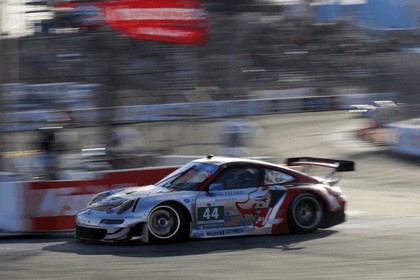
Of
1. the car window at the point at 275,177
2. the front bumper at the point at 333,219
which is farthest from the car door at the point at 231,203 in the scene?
the front bumper at the point at 333,219

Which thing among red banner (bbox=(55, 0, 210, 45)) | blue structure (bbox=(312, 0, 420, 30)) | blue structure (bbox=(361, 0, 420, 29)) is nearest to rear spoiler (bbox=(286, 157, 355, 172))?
red banner (bbox=(55, 0, 210, 45))

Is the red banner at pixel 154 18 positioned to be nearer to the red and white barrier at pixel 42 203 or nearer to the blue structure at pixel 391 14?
the red and white barrier at pixel 42 203

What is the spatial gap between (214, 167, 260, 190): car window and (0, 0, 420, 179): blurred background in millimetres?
2649

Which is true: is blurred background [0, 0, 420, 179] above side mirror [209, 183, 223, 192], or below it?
above

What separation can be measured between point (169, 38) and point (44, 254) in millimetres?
10841

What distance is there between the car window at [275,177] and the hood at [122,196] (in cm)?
129

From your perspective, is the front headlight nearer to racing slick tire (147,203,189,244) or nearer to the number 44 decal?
racing slick tire (147,203,189,244)

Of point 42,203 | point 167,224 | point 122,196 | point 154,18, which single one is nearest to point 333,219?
point 167,224

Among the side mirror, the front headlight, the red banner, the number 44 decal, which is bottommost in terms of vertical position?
the number 44 decal

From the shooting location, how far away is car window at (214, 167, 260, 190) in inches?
426

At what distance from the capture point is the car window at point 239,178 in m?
10.8

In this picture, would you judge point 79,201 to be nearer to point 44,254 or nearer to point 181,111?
point 44,254

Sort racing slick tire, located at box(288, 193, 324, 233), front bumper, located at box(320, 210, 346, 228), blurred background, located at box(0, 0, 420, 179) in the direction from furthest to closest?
blurred background, located at box(0, 0, 420, 179)
front bumper, located at box(320, 210, 346, 228)
racing slick tire, located at box(288, 193, 324, 233)

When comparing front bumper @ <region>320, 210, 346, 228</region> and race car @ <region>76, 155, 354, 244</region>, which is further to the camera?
front bumper @ <region>320, 210, 346, 228</region>
